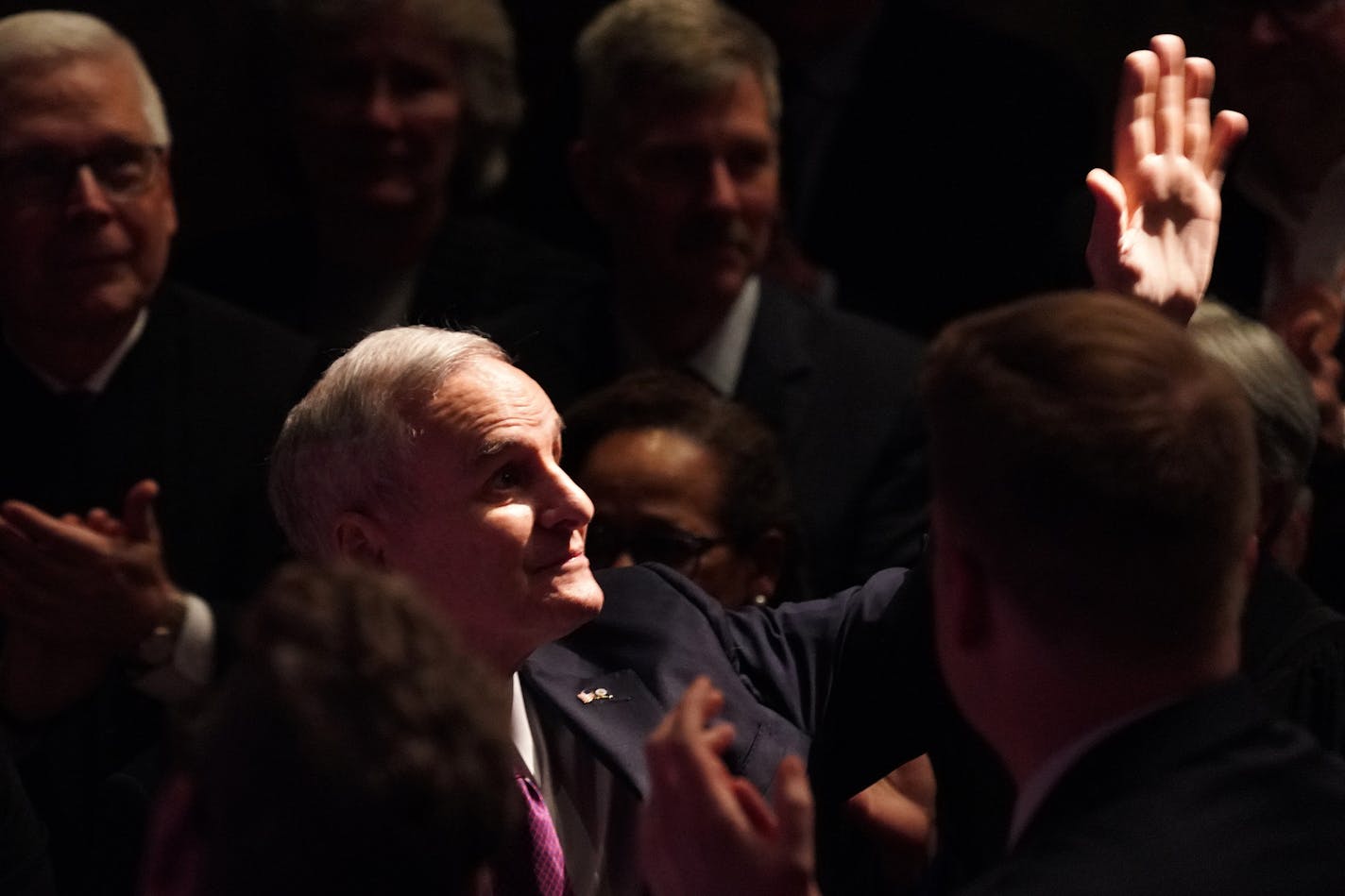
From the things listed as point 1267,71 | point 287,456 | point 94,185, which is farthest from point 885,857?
point 94,185

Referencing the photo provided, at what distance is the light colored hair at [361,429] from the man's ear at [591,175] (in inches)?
62.9

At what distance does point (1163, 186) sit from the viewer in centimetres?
247

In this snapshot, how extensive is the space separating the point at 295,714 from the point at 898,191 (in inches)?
134

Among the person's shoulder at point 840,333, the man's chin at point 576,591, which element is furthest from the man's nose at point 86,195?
the man's chin at point 576,591

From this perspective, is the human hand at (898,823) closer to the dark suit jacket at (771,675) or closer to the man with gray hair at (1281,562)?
the dark suit jacket at (771,675)

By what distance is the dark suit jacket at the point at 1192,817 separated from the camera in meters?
1.70

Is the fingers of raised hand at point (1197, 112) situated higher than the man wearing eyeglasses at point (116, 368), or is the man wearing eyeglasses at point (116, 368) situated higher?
the fingers of raised hand at point (1197, 112)

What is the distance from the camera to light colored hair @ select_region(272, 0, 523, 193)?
14.1 feet

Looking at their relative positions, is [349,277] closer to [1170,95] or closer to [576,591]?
[576,591]

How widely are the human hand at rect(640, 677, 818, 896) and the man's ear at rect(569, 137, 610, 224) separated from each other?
8.14 ft

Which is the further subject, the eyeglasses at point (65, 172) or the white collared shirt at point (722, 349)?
the white collared shirt at point (722, 349)

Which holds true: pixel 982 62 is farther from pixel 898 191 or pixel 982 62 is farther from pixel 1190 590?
pixel 1190 590

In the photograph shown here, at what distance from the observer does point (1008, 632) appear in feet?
5.90

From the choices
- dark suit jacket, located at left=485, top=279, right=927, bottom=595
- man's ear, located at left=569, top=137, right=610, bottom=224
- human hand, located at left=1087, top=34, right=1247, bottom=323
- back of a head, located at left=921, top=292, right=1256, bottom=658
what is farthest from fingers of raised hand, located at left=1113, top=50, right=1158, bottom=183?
man's ear, located at left=569, top=137, right=610, bottom=224
